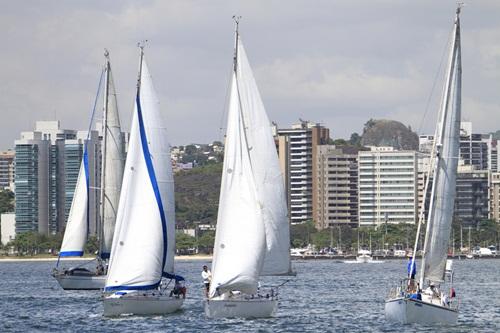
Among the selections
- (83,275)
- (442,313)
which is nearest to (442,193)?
(442,313)

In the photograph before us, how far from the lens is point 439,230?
67375 mm

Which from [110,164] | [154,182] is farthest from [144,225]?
[110,164]

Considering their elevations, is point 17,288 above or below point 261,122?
below

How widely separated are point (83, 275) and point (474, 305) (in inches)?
1141

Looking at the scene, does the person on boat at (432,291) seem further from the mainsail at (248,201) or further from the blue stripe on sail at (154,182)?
the blue stripe on sail at (154,182)

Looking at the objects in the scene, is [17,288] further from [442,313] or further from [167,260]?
[442,313]

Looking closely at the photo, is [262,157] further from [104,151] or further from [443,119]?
[104,151]

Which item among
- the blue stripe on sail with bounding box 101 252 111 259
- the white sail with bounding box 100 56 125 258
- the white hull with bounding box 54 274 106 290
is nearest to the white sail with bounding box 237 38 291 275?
the white hull with bounding box 54 274 106 290

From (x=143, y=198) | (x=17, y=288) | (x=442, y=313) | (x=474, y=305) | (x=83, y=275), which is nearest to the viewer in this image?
(x=442, y=313)

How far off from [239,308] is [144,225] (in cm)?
813

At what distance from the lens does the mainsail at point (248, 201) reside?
66.8m

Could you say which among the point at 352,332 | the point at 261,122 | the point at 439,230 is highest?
the point at 261,122

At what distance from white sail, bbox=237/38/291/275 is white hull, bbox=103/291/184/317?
6.42 meters

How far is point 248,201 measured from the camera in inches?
2638
